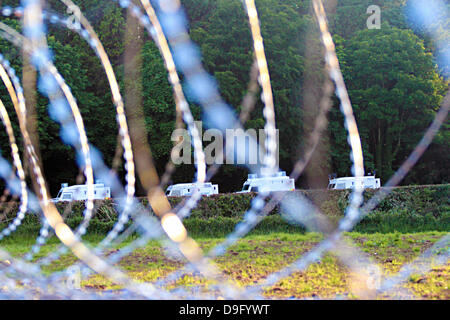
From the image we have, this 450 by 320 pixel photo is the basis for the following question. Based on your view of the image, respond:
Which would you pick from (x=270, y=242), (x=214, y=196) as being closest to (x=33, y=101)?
(x=214, y=196)

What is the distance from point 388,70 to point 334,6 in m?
6.80

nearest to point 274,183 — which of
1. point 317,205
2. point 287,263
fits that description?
point 317,205

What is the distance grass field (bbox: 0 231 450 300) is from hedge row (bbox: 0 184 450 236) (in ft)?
6.24

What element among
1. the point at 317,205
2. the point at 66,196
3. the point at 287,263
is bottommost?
the point at 287,263

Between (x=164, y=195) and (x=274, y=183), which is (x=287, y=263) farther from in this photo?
(x=274, y=183)

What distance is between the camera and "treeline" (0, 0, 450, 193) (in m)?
27.3

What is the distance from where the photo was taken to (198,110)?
90.4 feet

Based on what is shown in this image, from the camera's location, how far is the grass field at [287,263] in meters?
7.55

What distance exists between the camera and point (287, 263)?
33.4 feet

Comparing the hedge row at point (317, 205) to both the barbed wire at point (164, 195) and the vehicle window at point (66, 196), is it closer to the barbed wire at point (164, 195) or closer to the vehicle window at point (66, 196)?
the barbed wire at point (164, 195)

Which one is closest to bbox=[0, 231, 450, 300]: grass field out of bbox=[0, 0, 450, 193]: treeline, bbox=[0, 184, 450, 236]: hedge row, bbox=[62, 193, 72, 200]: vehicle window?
bbox=[0, 184, 450, 236]: hedge row

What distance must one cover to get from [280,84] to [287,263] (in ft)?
60.9

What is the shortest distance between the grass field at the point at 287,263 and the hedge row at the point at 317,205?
190 cm
